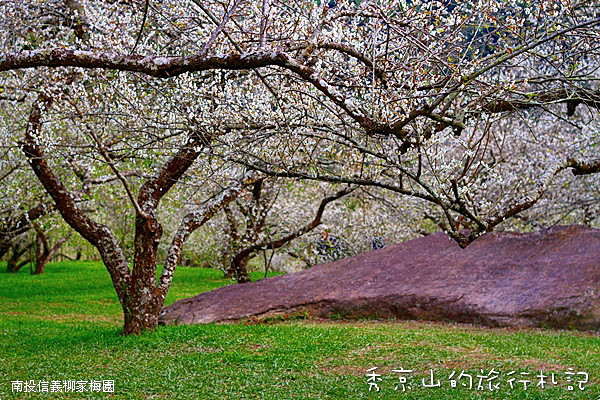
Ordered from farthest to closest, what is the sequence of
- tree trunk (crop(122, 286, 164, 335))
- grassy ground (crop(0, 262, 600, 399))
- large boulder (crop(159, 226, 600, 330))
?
large boulder (crop(159, 226, 600, 330)), tree trunk (crop(122, 286, 164, 335)), grassy ground (crop(0, 262, 600, 399))

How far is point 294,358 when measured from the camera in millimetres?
8609

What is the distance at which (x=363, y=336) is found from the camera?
10094 mm

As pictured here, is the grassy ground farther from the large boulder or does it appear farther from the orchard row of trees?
the orchard row of trees

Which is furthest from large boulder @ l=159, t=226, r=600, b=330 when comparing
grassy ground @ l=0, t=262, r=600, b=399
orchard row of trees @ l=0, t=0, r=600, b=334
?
orchard row of trees @ l=0, t=0, r=600, b=334

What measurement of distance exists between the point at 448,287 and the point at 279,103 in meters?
5.70

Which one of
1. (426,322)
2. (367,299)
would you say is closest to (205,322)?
(367,299)

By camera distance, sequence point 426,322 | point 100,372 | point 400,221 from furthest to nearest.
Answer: point 400,221 → point 426,322 → point 100,372

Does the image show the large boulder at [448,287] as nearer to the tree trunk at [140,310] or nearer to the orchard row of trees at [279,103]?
the orchard row of trees at [279,103]

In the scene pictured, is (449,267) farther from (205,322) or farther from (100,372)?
(100,372)

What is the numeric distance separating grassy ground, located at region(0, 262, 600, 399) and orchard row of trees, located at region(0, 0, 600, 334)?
1338mm

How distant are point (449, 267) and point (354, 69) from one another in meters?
6.39

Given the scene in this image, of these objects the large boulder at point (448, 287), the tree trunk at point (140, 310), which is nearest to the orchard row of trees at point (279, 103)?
the tree trunk at point (140, 310)

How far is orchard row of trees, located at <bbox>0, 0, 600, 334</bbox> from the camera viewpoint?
607 cm

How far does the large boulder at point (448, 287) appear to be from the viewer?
10.8 metres
